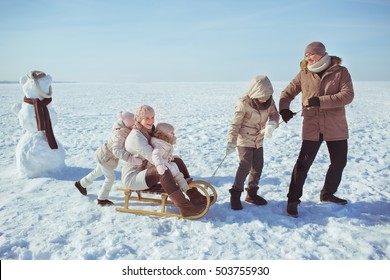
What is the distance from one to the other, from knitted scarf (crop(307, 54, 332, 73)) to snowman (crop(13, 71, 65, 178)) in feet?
12.6

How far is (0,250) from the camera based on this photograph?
122 inches

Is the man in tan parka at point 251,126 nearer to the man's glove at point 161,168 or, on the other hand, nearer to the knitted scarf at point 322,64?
the knitted scarf at point 322,64

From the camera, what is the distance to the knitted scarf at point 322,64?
3.47m

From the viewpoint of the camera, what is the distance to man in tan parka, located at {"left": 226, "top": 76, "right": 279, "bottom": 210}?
3.64m

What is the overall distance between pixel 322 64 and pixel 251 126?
1.01 meters

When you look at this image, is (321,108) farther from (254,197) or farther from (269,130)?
(254,197)

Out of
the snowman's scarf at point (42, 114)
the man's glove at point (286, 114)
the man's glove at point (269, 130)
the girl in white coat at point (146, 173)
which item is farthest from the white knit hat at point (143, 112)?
the snowman's scarf at point (42, 114)

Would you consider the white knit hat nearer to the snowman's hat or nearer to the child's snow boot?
the child's snow boot

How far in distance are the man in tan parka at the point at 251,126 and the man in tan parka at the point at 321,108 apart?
271mm

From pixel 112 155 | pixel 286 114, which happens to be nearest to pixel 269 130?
pixel 286 114
